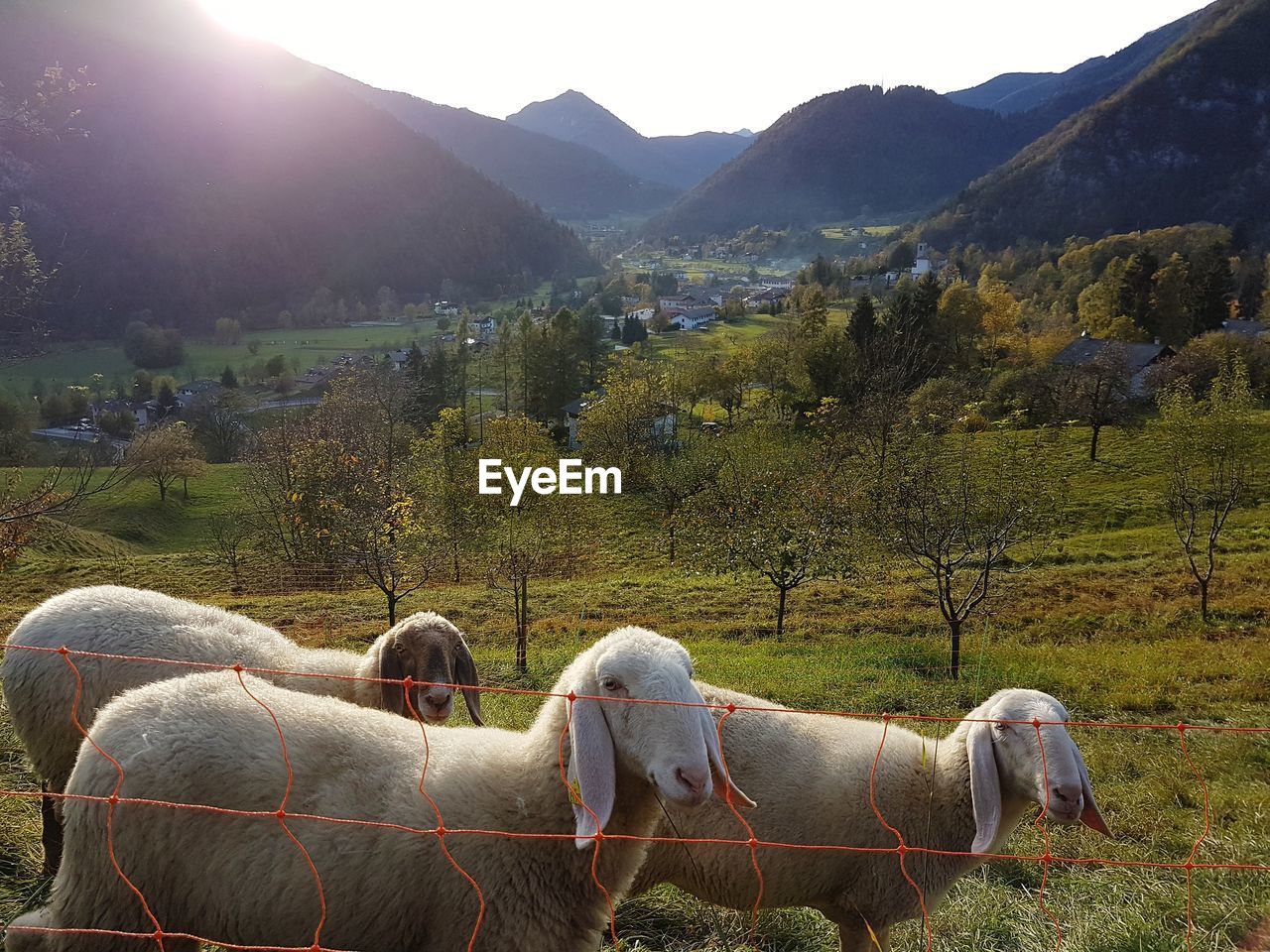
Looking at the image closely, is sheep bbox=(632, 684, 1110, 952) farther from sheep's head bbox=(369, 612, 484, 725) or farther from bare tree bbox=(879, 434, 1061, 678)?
bare tree bbox=(879, 434, 1061, 678)

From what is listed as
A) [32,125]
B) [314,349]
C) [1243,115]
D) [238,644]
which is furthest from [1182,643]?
[1243,115]

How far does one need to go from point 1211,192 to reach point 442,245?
148 metres

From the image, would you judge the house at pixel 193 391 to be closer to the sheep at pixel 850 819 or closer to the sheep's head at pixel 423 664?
the sheep's head at pixel 423 664

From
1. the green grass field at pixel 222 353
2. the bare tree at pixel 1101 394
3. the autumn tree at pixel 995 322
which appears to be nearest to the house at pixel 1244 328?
the autumn tree at pixel 995 322

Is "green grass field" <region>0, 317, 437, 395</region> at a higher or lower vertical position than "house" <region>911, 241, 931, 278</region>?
lower

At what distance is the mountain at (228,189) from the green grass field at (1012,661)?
105 metres

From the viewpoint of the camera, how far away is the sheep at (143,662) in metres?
4.97

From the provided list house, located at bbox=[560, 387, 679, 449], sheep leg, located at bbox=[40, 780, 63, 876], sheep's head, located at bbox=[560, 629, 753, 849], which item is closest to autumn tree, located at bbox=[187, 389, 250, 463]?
house, located at bbox=[560, 387, 679, 449]

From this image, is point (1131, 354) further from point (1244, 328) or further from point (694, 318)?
point (694, 318)

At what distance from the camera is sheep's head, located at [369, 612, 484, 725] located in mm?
5688

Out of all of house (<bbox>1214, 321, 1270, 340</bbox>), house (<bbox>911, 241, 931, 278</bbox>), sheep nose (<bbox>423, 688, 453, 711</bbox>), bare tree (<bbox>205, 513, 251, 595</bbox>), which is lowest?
bare tree (<bbox>205, 513, 251, 595</bbox>)

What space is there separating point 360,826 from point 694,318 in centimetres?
12373

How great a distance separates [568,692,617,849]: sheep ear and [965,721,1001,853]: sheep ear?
2216 millimetres

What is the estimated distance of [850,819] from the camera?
15.2 feet
